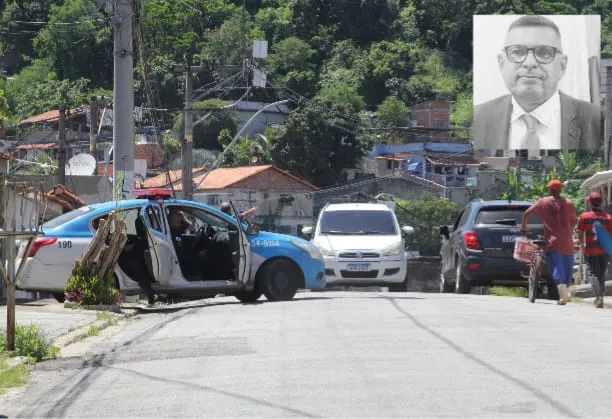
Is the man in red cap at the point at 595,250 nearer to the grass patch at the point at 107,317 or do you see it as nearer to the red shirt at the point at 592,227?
the red shirt at the point at 592,227

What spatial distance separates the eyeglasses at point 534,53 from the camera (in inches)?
2601

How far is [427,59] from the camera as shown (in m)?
110

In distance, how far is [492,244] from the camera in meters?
20.6

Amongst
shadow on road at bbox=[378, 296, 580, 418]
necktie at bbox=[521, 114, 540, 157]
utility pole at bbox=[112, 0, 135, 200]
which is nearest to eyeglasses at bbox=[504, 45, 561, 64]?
necktie at bbox=[521, 114, 540, 157]

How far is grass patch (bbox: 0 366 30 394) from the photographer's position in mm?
10273

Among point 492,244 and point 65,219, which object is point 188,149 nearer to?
point 492,244

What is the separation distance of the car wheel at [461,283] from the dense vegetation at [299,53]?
52.5 m

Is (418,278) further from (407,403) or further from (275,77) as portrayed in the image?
(275,77)

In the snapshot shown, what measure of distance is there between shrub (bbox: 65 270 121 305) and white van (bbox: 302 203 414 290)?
5.79 metres

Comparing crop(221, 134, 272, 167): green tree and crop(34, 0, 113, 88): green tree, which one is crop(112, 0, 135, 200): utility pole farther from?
crop(34, 0, 113, 88): green tree

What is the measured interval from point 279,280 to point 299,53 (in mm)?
86784

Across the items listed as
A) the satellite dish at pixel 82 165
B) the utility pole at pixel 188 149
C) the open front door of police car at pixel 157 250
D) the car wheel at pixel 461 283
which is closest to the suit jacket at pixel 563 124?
the satellite dish at pixel 82 165

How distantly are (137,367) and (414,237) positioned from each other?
55716 millimetres

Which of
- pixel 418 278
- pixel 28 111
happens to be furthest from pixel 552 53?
pixel 28 111
